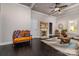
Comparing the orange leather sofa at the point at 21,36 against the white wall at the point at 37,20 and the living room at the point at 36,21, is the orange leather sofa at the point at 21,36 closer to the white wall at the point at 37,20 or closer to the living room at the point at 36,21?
the living room at the point at 36,21

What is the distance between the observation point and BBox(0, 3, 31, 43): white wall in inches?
150

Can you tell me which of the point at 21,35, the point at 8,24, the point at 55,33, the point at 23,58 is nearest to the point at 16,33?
the point at 21,35

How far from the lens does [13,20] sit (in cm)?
387

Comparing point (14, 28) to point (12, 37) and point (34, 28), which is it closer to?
point (12, 37)

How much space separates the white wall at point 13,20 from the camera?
150 inches

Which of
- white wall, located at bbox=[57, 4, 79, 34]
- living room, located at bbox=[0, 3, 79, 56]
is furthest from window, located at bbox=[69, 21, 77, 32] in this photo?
white wall, located at bbox=[57, 4, 79, 34]

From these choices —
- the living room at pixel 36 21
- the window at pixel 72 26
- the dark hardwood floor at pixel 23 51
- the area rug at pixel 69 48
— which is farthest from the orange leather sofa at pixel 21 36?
the window at pixel 72 26

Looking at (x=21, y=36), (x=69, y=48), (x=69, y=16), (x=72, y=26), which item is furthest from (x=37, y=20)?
(x=69, y=48)

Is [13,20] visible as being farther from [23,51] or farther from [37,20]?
[23,51]

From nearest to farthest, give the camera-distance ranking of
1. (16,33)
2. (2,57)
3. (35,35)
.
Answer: (2,57), (16,33), (35,35)

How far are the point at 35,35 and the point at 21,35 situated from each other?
23.3 inches

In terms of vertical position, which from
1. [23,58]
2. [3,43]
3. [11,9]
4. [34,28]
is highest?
[11,9]

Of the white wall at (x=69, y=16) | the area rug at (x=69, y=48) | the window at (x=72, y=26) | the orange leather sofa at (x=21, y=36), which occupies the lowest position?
the area rug at (x=69, y=48)

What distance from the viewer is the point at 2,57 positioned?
3322 mm
